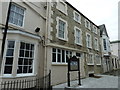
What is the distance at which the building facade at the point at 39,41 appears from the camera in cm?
662

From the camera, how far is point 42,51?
8.75 metres

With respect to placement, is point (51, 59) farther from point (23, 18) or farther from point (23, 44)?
point (23, 18)

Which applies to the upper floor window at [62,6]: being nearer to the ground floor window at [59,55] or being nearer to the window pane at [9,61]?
the ground floor window at [59,55]

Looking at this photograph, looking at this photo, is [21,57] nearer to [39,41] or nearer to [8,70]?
[8,70]

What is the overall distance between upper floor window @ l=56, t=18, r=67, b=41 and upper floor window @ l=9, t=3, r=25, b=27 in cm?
362

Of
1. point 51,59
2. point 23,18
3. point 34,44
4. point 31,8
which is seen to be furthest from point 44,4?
point 51,59

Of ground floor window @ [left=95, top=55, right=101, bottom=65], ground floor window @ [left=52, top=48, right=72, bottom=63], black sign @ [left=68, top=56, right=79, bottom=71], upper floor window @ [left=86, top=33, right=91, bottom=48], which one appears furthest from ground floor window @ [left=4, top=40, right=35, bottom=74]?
ground floor window @ [left=95, top=55, right=101, bottom=65]

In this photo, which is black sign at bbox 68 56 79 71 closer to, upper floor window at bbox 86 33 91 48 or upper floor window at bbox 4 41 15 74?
upper floor window at bbox 4 41 15 74

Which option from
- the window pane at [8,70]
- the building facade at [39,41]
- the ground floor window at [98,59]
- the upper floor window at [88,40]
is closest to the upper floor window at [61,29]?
the building facade at [39,41]

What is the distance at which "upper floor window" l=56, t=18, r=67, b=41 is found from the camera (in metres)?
10.5

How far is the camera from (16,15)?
24.8ft

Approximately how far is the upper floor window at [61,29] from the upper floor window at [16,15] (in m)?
3.62

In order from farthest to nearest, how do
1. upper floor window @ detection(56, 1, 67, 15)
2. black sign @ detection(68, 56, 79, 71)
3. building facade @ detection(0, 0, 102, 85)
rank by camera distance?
upper floor window @ detection(56, 1, 67, 15) < black sign @ detection(68, 56, 79, 71) < building facade @ detection(0, 0, 102, 85)

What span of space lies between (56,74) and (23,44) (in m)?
3.84
